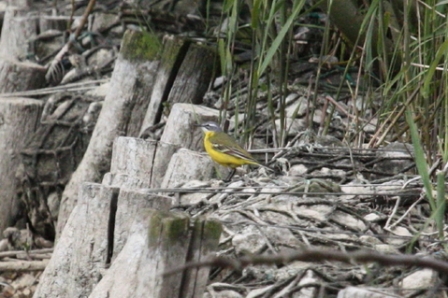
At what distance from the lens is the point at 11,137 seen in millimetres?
6898

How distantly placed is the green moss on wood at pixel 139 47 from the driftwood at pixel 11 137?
3.00ft

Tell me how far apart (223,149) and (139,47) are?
4.59 feet

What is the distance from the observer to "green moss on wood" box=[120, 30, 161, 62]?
20.6 ft

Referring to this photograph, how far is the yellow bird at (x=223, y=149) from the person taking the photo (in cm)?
525

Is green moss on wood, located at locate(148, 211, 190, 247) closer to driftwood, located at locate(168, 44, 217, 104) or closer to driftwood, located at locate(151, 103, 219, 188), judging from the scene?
driftwood, located at locate(151, 103, 219, 188)

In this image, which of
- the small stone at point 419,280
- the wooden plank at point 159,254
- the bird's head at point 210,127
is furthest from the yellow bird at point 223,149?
the wooden plank at point 159,254

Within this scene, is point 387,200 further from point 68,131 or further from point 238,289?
point 68,131

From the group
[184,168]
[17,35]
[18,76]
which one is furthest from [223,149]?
[17,35]

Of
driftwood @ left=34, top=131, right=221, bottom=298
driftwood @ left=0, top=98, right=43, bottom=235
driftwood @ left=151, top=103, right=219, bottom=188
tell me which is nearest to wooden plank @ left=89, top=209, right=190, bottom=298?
driftwood @ left=34, top=131, right=221, bottom=298

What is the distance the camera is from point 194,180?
4789 millimetres

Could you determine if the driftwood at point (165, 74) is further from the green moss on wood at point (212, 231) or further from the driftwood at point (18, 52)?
the green moss on wood at point (212, 231)

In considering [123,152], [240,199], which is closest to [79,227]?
[240,199]

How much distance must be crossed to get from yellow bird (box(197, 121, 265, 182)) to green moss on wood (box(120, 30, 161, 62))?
43.3 inches

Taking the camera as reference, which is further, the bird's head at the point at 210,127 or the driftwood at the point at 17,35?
the driftwood at the point at 17,35
